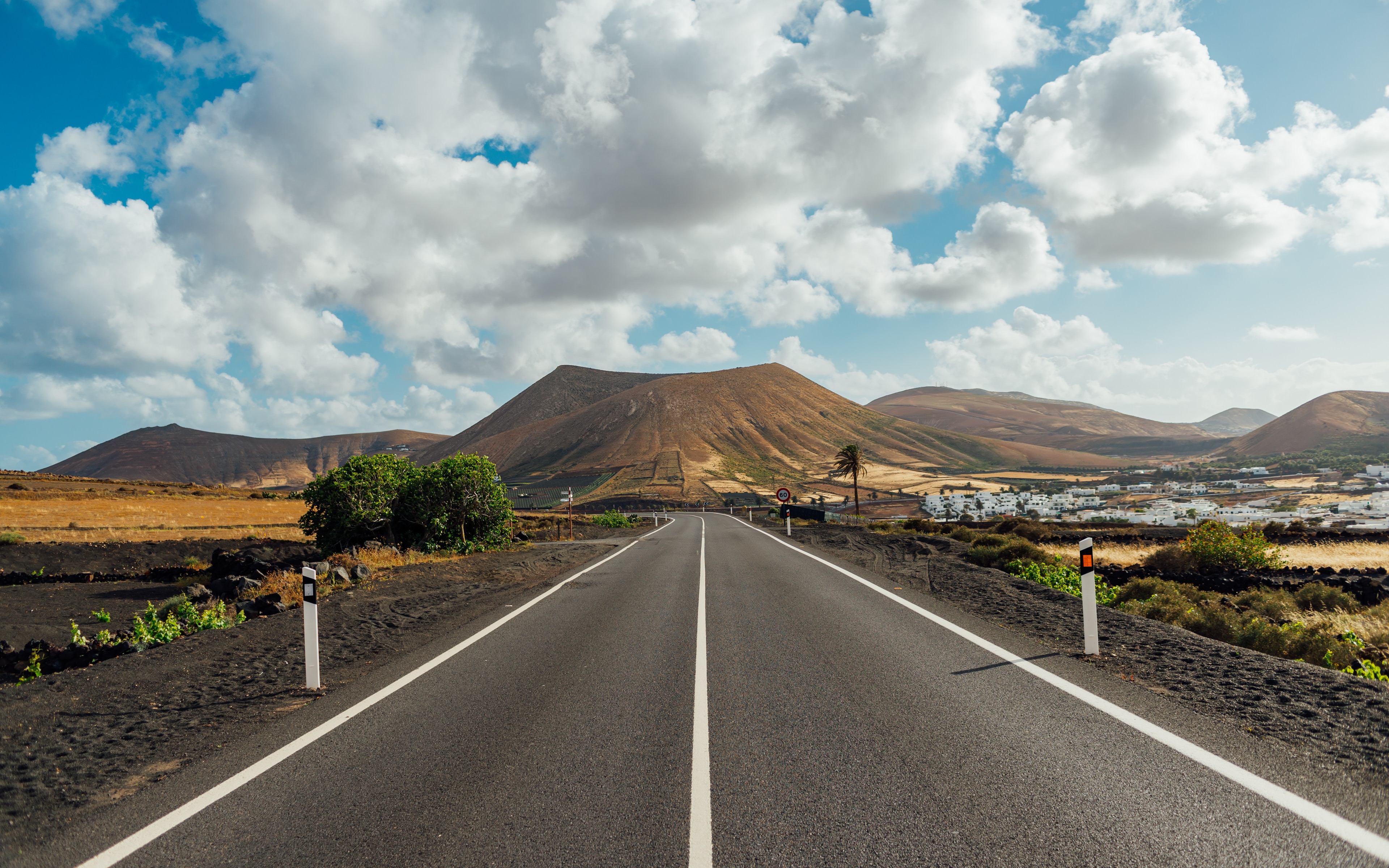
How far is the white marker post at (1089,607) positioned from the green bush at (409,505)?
21.4 meters

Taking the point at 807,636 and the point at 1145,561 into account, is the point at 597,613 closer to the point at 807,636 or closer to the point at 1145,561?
the point at 807,636

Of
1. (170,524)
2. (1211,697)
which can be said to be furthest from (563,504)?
(1211,697)

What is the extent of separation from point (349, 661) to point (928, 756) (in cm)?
670

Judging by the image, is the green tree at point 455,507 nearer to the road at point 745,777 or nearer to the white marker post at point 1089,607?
the road at point 745,777

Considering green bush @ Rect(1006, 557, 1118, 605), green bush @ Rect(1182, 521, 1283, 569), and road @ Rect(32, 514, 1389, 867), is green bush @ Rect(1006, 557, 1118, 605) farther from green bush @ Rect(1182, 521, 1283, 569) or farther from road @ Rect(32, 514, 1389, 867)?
road @ Rect(32, 514, 1389, 867)

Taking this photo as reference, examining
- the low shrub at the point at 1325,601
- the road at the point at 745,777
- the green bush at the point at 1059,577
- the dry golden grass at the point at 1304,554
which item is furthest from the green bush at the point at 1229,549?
the road at the point at 745,777

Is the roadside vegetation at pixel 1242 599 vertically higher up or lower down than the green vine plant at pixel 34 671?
lower down

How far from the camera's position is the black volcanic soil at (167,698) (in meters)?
4.41

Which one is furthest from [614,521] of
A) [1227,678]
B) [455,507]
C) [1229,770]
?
[1229,770]

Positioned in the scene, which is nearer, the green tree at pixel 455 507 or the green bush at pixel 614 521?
the green tree at pixel 455 507

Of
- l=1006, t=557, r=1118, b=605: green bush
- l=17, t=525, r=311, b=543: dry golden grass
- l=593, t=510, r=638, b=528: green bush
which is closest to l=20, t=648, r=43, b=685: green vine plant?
l=1006, t=557, r=1118, b=605: green bush

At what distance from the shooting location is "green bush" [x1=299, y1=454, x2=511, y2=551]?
22.9 m

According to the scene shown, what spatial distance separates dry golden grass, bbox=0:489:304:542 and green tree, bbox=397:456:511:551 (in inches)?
543

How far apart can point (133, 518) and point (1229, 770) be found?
162 feet
